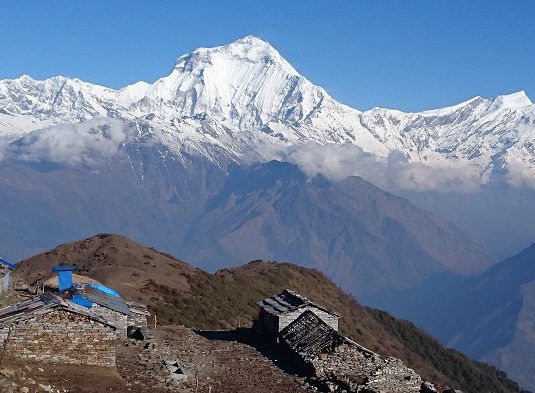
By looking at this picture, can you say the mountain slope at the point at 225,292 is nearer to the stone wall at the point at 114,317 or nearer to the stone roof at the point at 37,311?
the stone wall at the point at 114,317

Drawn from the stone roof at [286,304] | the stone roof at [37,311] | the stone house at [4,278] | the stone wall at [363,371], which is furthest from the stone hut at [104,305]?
the stone wall at [363,371]

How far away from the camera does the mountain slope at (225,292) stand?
2415 inches

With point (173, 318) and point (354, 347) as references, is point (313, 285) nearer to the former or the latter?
point (173, 318)

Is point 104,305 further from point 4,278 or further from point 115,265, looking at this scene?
point 115,265

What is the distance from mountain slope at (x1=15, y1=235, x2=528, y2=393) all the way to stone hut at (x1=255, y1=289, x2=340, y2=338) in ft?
33.4

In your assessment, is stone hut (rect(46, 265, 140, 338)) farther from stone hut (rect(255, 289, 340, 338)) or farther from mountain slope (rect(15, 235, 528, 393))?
mountain slope (rect(15, 235, 528, 393))

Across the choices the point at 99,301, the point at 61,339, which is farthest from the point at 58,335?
the point at 99,301

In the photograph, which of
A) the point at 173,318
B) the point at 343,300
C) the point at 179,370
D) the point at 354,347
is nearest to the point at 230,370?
the point at 179,370

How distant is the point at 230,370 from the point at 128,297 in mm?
21941

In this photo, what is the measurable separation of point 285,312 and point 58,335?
17.0 m

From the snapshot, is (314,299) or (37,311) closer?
(37,311)

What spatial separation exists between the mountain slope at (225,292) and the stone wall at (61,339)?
25813 mm

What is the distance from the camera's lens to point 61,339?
2858 centimetres

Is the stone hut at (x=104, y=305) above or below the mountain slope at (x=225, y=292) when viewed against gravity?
below
